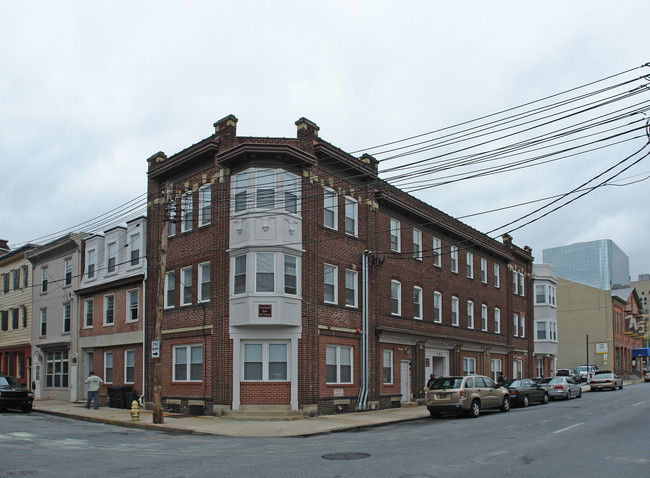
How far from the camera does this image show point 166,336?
26641 millimetres

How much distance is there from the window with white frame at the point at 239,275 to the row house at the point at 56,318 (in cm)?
1403

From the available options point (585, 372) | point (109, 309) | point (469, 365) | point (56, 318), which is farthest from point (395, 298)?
point (585, 372)

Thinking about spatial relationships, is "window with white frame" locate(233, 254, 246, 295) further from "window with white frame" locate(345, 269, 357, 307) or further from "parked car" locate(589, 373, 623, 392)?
"parked car" locate(589, 373, 623, 392)

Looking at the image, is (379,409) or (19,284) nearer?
(379,409)

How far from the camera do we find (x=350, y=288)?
26.8 metres

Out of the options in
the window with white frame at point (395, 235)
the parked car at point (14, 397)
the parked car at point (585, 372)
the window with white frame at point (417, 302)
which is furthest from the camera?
the parked car at point (585, 372)

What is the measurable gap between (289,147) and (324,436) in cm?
1081

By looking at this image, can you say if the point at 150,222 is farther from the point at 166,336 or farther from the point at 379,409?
the point at 379,409

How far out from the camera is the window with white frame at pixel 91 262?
32938 millimetres

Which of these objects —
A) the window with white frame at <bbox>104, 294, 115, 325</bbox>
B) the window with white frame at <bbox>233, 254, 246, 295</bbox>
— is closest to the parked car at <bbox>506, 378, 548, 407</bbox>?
the window with white frame at <bbox>233, 254, 246, 295</bbox>

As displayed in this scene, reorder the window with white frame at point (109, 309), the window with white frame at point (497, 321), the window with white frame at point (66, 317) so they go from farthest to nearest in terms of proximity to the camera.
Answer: the window with white frame at point (497, 321) → the window with white frame at point (66, 317) → the window with white frame at point (109, 309)

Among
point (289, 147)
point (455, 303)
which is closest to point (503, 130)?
point (289, 147)

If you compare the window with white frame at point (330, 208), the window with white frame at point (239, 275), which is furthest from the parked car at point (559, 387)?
the window with white frame at point (239, 275)

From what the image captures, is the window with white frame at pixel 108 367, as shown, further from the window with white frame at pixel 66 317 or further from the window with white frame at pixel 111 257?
the window with white frame at pixel 66 317
